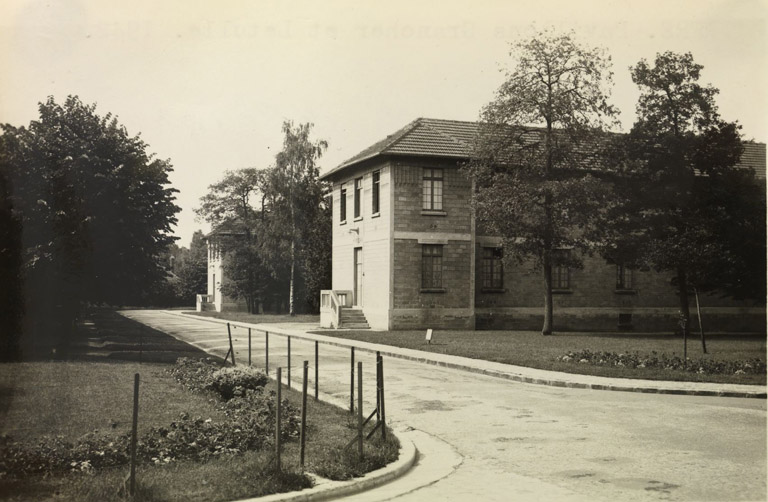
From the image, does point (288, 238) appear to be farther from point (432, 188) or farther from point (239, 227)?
point (432, 188)

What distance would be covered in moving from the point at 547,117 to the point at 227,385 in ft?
73.3

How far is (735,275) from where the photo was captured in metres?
31.9

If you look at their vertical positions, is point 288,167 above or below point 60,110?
above

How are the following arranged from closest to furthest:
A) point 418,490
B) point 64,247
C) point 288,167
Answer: point 418,490, point 64,247, point 288,167

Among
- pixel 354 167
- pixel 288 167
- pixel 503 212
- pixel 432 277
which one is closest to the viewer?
pixel 503 212

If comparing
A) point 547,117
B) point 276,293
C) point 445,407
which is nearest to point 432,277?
point 547,117

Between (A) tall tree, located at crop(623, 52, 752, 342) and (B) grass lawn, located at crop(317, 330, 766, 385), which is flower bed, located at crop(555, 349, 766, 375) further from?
(A) tall tree, located at crop(623, 52, 752, 342)

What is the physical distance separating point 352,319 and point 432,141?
907 centimetres

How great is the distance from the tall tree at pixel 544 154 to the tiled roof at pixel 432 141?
2275mm

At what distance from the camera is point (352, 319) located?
38156 millimetres

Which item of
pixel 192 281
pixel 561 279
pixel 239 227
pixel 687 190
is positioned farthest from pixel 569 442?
pixel 192 281

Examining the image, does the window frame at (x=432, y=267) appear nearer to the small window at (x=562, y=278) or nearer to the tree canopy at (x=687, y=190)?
the small window at (x=562, y=278)

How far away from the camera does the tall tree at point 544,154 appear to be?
31.2 m

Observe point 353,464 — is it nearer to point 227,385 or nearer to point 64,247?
point 227,385
